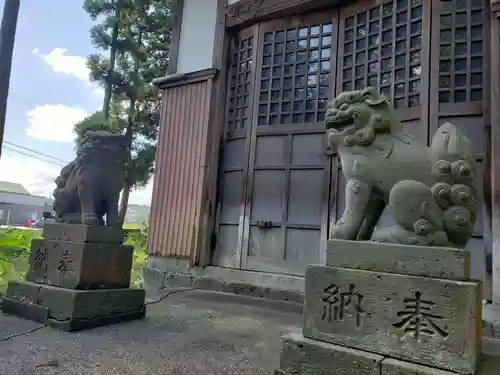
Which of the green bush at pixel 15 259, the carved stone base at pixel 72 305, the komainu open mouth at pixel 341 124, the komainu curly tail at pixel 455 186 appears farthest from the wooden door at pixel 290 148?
the komainu curly tail at pixel 455 186

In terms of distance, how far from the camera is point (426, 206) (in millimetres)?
2322

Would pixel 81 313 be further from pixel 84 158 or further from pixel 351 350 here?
pixel 351 350

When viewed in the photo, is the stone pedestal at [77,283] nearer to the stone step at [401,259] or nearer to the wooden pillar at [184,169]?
the wooden pillar at [184,169]

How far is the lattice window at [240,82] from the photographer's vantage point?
250 inches

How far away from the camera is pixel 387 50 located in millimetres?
5207

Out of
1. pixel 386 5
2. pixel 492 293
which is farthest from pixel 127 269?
pixel 386 5

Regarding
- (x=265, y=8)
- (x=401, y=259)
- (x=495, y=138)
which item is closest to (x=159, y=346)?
(x=401, y=259)

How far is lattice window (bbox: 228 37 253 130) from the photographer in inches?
250

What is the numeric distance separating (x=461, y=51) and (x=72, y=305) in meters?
4.99

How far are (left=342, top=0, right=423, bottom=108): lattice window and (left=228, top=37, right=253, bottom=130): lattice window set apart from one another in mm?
1579

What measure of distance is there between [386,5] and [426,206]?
156 inches

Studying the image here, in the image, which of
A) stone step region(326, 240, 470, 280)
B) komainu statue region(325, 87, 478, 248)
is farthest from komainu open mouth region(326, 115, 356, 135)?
stone step region(326, 240, 470, 280)

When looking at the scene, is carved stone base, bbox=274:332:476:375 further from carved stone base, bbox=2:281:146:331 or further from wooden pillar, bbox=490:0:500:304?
carved stone base, bbox=2:281:146:331

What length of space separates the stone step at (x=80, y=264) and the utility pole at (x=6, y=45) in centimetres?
243
